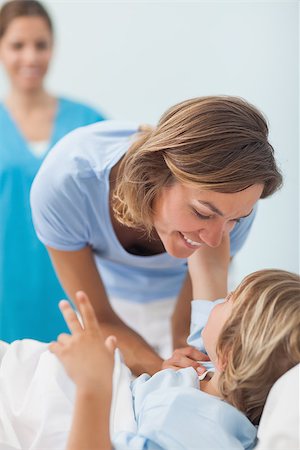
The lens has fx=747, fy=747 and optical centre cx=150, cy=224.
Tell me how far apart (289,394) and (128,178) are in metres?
0.52

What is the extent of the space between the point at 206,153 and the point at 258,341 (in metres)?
0.32

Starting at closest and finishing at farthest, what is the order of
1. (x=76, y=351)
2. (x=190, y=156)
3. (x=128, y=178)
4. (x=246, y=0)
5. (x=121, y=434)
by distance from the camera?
(x=76, y=351) < (x=121, y=434) < (x=190, y=156) < (x=128, y=178) < (x=246, y=0)

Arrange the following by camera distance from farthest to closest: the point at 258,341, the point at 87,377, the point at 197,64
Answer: the point at 197,64 → the point at 258,341 → the point at 87,377

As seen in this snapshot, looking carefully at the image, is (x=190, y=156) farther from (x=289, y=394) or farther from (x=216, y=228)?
(x=289, y=394)

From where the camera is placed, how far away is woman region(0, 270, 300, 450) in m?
1.03

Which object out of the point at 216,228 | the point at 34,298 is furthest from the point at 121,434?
the point at 34,298

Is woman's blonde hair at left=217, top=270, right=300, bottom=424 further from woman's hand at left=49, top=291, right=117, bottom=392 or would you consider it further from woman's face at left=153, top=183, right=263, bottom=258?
woman's hand at left=49, top=291, right=117, bottom=392

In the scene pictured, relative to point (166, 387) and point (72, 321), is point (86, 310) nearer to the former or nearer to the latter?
point (72, 321)

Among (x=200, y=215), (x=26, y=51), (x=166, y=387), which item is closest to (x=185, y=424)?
(x=166, y=387)

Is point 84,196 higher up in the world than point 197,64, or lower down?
lower down

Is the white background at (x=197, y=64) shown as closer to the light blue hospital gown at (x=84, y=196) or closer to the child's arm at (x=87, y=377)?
the light blue hospital gown at (x=84, y=196)

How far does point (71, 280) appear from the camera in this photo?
5.40 ft

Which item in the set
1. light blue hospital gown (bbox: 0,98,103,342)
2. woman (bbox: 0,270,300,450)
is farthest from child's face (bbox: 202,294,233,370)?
light blue hospital gown (bbox: 0,98,103,342)

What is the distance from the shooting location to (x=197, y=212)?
50.4 inches
